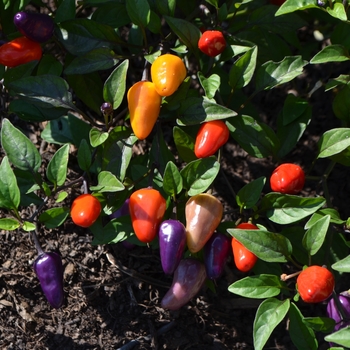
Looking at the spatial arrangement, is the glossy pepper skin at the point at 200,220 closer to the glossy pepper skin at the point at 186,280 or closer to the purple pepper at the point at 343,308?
the glossy pepper skin at the point at 186,280

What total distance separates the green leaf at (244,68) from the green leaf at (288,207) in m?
0.53

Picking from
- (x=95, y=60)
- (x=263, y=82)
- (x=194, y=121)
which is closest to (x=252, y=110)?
(x=263, y=82)

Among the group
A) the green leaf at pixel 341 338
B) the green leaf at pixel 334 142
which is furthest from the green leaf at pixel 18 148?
the green leaf at pixel 341 338

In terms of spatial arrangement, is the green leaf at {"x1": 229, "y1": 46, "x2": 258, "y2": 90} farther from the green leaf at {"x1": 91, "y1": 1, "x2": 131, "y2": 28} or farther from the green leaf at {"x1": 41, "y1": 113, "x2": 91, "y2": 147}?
the green leaf at {"x1": 41, "y1": 113, "x2": 91, "y2": 147}

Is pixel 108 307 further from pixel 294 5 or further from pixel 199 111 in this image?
pixel 294 5

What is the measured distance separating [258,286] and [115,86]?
3.47 feet

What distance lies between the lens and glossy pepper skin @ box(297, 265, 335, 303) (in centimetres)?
230

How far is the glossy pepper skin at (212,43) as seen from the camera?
2.57 metres

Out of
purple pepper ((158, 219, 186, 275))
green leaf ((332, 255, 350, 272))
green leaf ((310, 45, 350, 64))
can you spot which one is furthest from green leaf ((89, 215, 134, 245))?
green leaf ((310, 45, 350, 64))

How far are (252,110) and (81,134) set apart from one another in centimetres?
90

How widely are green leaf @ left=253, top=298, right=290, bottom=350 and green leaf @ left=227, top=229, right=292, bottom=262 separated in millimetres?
186

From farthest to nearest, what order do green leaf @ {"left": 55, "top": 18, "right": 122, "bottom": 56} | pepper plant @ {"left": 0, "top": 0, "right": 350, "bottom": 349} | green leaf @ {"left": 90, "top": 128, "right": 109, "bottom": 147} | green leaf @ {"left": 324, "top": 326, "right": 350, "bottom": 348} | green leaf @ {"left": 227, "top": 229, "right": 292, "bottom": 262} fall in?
green leaf @ {"left": 55, "top": 18, "right": 122, "bottom": 56} → green leaf @ {"left": 90, "top": 128, "right": 109, "bottom": 147} → pepper plant @ {"left": 0, "top": 0, "right": 350, "bottom": 349} → green leaf @ {"left": 227, "top": 229, "right": 292, "bottom": 262} → green leaf @ {"left": 324, "top": 326, "right": 350, "bottom": 348}

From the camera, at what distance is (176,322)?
10.5 ft

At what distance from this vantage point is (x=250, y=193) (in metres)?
2.65
